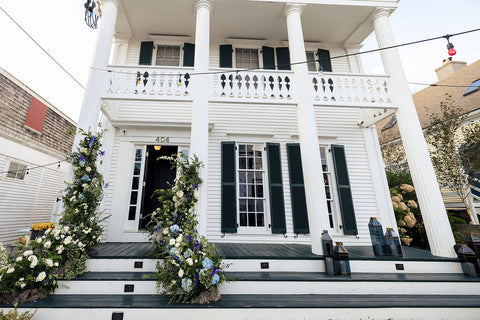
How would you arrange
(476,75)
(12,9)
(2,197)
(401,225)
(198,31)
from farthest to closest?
(476,75) → (2,197) → (401,225) → (198,31) → (12,9)

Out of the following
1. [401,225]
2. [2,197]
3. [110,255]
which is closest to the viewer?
[110,255]

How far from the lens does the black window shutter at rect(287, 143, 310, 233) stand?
5094 millimetres

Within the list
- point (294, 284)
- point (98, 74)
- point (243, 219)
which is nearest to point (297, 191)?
point (243, 219)

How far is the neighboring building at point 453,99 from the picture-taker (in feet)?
27.6

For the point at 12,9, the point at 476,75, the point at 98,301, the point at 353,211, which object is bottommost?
the point at 98,301

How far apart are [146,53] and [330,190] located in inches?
266

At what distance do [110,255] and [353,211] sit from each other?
5541 millimetres

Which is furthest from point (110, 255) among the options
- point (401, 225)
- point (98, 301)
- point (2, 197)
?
point (401, 225)

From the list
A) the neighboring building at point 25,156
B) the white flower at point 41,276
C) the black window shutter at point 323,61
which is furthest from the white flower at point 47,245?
the black window shutter at point 323,61

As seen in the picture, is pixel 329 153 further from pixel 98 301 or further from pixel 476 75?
pixel 476 75

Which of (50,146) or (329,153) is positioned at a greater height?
(50,146)

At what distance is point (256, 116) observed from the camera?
594cm

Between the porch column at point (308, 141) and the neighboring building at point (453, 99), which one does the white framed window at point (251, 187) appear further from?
the neighboring building at point (453, 99)

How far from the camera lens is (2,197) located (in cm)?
623
